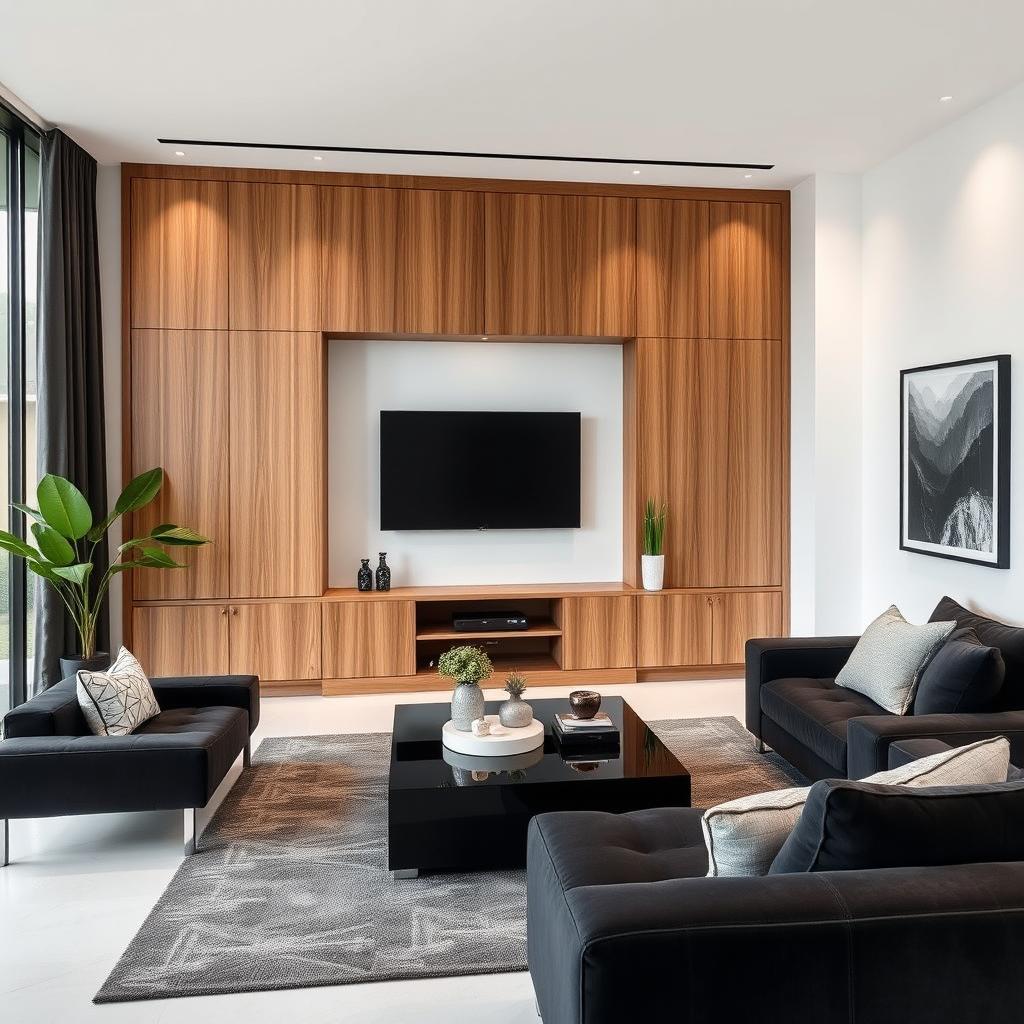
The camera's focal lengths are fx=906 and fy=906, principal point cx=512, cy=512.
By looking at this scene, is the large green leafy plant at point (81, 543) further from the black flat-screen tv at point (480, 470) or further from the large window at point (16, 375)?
the black flat-screen tv at point (480, 470)

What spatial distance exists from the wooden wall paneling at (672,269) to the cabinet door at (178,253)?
251cm

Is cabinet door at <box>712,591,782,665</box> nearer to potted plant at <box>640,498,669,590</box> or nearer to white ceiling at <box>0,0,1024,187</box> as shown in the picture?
potted plant at <box>640,498,669,590</box>

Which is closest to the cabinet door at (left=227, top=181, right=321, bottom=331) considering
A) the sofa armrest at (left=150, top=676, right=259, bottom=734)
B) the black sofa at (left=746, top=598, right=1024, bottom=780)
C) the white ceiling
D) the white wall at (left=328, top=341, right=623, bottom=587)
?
the white ceiling

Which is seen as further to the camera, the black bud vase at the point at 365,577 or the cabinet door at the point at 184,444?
the black bud vase at the point at 365,577

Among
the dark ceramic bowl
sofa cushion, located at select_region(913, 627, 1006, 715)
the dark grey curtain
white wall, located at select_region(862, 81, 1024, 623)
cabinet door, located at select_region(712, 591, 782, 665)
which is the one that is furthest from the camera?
cabinet door, located at select_region(712, 591, 782, 665)

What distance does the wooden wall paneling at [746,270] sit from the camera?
5660mm

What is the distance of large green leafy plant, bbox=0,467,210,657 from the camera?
4.23 metres

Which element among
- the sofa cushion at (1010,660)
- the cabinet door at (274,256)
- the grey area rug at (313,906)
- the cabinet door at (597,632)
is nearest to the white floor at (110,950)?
the grey area rug at (313,906)

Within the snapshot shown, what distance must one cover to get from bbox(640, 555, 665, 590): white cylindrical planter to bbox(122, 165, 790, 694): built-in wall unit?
85mm

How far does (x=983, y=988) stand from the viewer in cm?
147

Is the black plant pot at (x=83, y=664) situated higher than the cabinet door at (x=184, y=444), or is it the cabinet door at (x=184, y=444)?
the cabinet door at (x=184, y=444)

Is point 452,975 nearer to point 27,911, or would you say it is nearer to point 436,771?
point 436,771

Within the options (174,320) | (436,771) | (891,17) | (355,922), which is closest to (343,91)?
(174,320)

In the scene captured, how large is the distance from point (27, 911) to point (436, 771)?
1.29 meters
